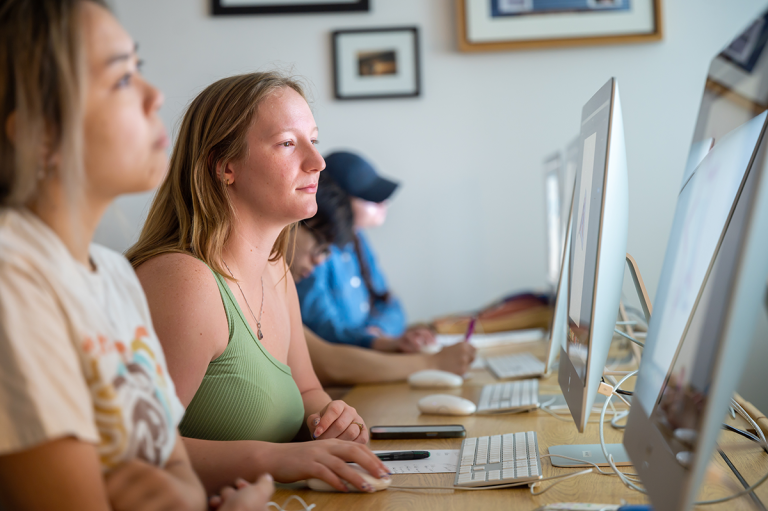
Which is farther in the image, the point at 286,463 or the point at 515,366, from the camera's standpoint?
the point at 515,366

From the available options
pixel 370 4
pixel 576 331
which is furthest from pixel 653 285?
pixel 576 331

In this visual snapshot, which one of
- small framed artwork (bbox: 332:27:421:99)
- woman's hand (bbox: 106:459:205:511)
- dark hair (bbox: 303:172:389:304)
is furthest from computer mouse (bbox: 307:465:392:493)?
small framed artwork (bbox: 332:27:421:99)

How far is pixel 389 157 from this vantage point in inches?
99.7

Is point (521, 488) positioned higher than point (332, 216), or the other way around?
point (332, 216)

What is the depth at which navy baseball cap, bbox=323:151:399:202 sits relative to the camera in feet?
6.66

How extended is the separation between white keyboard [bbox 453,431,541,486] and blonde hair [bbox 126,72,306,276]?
18.4 inches

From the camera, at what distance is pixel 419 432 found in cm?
106

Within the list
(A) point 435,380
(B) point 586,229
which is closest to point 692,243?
(B) point 586,229

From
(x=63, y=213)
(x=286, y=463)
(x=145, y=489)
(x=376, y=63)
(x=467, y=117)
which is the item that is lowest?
(x=286, y=463)

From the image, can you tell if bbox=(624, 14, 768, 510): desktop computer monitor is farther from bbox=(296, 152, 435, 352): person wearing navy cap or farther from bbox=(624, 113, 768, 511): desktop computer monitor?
bbox=(296, 152, 435, 352): person wearing navy cap

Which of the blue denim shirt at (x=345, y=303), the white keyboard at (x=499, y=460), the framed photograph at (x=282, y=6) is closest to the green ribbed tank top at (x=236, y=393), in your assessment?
the white keyboard at (x=499, y=460)

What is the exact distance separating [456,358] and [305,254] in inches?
21.3

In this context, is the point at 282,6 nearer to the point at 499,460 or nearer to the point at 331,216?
the point at 331,216

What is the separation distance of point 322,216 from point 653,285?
1.38 meters
